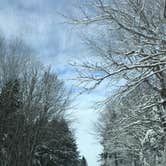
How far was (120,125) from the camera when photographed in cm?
1658

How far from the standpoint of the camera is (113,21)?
37.0ft

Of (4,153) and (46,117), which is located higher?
(46,117)

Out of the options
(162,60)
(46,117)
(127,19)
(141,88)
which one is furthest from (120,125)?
(46,117)

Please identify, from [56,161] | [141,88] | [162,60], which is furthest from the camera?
[56,161]

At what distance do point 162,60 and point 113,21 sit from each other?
2238mm

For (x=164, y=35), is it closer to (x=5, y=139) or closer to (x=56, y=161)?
(x=5, y=139)

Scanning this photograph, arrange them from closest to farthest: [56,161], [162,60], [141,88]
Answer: [162,60] < [141,88] < [56,161]

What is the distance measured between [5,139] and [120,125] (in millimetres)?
14750

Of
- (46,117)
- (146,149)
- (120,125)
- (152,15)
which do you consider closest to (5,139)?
(46,117)

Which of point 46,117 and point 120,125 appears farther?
point 46,117

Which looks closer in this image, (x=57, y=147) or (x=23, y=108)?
(x=23, y=108)

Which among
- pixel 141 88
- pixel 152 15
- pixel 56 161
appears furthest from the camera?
pixel 56 161

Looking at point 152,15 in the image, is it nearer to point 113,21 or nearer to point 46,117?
point 113,21

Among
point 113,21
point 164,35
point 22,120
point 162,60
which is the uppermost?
Answer: point 22,120
